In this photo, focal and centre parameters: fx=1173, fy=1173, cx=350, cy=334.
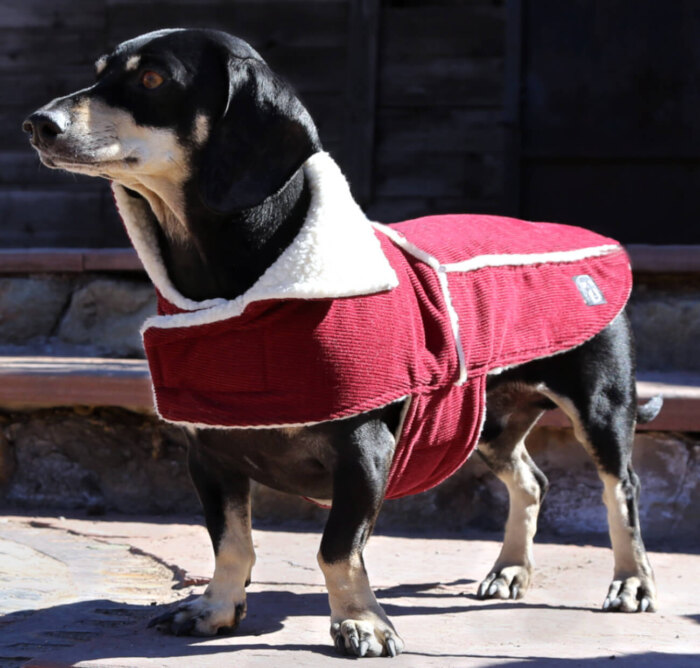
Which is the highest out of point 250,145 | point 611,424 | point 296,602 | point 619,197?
point 250,145

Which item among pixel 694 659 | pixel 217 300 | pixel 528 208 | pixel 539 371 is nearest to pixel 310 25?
pixel 528 208

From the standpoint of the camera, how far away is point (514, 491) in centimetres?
357

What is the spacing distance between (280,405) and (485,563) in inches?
61.0

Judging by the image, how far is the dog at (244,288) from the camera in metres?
2.53

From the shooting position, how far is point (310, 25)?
636cm

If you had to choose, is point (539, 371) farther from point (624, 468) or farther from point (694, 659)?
point (694, 659)

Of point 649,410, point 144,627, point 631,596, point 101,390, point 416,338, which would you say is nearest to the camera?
point 416,338

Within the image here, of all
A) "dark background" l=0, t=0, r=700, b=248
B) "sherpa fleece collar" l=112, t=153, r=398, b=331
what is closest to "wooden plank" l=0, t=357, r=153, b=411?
"sherpa fleece collar" l=112, t=153, r=398, b=331

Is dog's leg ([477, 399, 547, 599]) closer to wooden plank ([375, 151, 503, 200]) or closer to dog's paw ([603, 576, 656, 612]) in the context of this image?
dog's paw ([603, 576, 656, 612])

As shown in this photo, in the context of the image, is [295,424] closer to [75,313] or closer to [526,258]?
[526,258]

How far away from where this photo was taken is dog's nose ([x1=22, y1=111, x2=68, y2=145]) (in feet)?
8.06

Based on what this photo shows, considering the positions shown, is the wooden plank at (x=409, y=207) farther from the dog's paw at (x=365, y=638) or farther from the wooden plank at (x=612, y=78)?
the dog's paw at (x=365, y=638)

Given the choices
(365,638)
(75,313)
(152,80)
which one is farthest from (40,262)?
(365,638)

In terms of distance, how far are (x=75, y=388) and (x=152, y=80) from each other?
210 centimetres
